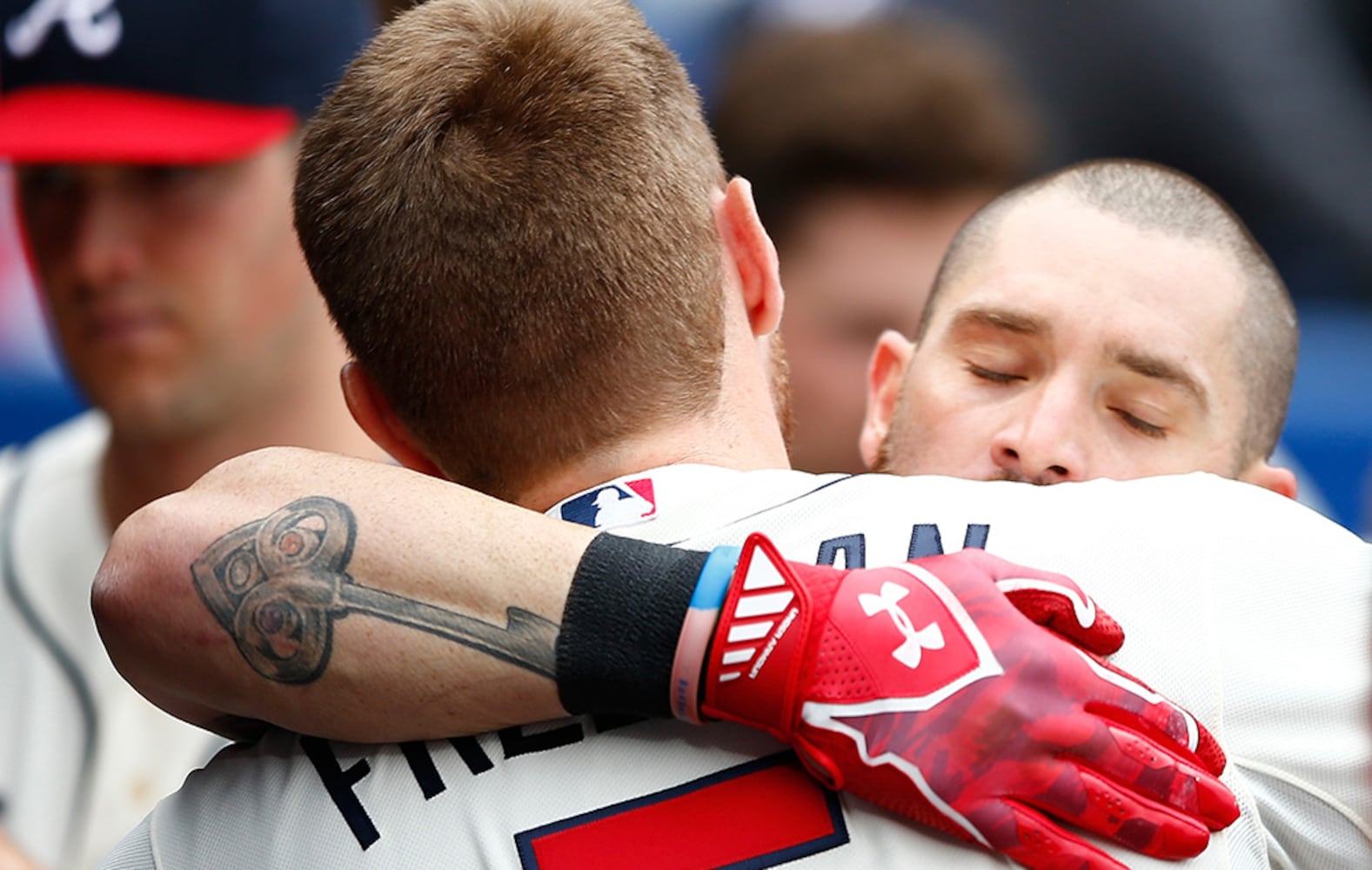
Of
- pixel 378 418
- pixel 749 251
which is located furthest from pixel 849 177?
pixel 378 418

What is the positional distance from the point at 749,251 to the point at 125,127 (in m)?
1.89

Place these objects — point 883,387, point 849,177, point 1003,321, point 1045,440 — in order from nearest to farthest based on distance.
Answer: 1. point 1045,440
2. point 1003,321
3. point 883,387
4. point 849,177

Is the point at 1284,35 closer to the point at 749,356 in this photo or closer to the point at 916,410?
the point at 916,410

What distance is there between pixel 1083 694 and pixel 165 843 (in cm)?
79

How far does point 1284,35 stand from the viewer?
17.0 ft

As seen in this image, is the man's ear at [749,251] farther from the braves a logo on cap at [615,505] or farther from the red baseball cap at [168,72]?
the red baseball cap at [168,72]

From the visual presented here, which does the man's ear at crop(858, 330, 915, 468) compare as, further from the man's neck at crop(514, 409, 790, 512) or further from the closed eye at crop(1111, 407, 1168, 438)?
the man's neck at crop(514, 409, 790, 512)

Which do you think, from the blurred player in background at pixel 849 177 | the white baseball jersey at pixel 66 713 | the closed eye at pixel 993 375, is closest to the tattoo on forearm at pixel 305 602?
the closed eye at pixel 993 375

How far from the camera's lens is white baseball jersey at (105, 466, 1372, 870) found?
121cm

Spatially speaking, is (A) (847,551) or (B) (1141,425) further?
(B) (1141,425)

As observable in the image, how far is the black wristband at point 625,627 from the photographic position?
1.19 meters

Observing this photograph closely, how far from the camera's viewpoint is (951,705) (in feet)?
3.81

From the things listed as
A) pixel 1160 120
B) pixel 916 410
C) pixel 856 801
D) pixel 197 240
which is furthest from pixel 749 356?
pixel 1160 120

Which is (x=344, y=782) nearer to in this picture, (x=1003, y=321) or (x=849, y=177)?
(x=1003, y=321)
